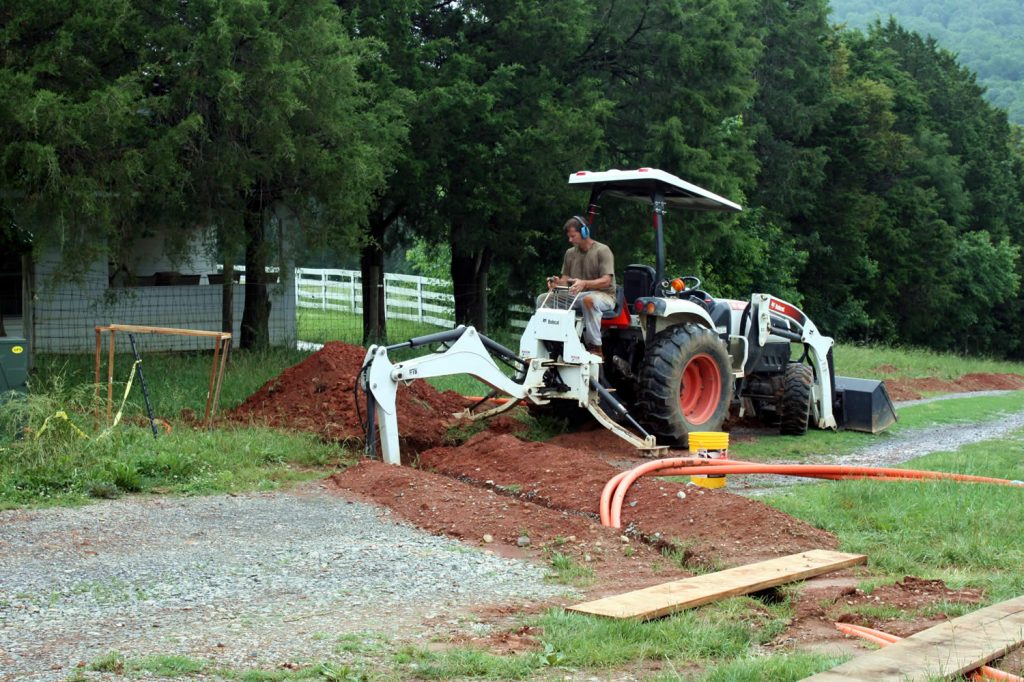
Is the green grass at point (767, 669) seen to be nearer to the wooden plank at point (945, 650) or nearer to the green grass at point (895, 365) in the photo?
the wooden plank at point (945, 650)

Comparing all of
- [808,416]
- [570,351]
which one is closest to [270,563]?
[570,351]

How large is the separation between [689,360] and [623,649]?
Result: 7880 mm

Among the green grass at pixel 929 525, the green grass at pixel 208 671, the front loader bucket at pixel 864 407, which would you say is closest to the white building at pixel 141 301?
the front loader bucket at pixel 864 407

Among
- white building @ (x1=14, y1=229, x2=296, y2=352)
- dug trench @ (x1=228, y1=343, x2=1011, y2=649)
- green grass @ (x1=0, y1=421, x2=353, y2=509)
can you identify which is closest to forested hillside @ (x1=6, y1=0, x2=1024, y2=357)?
white building @ (x1=14, y1=229, x2=296, y2=352)

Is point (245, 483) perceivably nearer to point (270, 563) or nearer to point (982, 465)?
point (270, 563)

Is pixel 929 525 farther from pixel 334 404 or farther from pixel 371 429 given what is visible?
pixel 334 404

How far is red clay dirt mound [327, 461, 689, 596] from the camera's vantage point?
800 centimetres

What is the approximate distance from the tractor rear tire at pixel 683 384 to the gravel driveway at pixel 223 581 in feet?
15.1

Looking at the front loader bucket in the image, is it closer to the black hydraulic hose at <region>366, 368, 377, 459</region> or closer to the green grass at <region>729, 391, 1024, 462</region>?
the green grass at <region>729, 391, 1024, 462</region>

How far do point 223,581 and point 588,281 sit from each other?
657cm

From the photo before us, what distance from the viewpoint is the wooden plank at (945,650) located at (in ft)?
17.9

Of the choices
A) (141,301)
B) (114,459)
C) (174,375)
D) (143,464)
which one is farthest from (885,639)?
(141,301)

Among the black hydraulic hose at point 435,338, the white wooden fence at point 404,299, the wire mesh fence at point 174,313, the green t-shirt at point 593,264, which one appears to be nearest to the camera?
the black hydraulic hose at point 435,338

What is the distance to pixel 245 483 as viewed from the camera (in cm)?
1040
